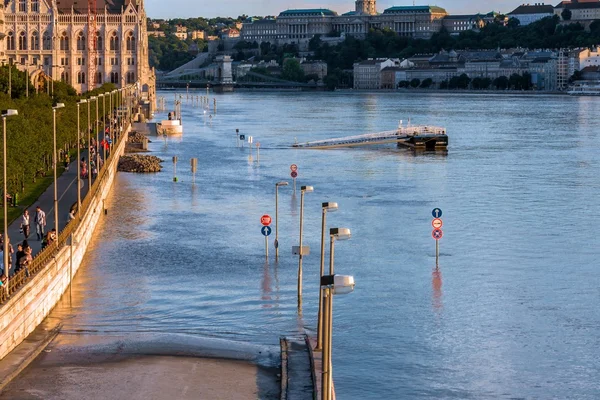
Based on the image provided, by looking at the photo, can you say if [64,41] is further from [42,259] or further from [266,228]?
[42,259]

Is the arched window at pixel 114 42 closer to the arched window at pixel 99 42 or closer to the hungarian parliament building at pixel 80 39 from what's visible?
Answer: the hungarian parliament building at pixel 80 39

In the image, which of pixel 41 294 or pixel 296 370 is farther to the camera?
pixel 41 294

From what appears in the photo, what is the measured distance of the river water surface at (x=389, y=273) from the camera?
2003 centimetres

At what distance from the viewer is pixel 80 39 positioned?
3999 inches

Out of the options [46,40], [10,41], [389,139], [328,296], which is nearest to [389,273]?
[328,296]

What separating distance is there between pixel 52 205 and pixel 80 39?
7175 centimetres

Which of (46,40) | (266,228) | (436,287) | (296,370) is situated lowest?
(436,287)

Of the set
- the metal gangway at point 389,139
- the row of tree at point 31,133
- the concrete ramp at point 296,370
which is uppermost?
the row of tree at point 31,133

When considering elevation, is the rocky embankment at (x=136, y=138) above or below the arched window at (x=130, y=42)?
below

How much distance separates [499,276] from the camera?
26.5 meters

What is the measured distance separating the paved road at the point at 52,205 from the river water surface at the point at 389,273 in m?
0.98

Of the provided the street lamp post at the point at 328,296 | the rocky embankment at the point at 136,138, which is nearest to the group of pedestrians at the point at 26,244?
the street lamp post at the point at 328,296

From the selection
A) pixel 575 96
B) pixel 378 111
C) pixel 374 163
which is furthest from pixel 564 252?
pixel 575 96

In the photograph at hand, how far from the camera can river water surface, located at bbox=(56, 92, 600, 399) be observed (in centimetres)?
2003
